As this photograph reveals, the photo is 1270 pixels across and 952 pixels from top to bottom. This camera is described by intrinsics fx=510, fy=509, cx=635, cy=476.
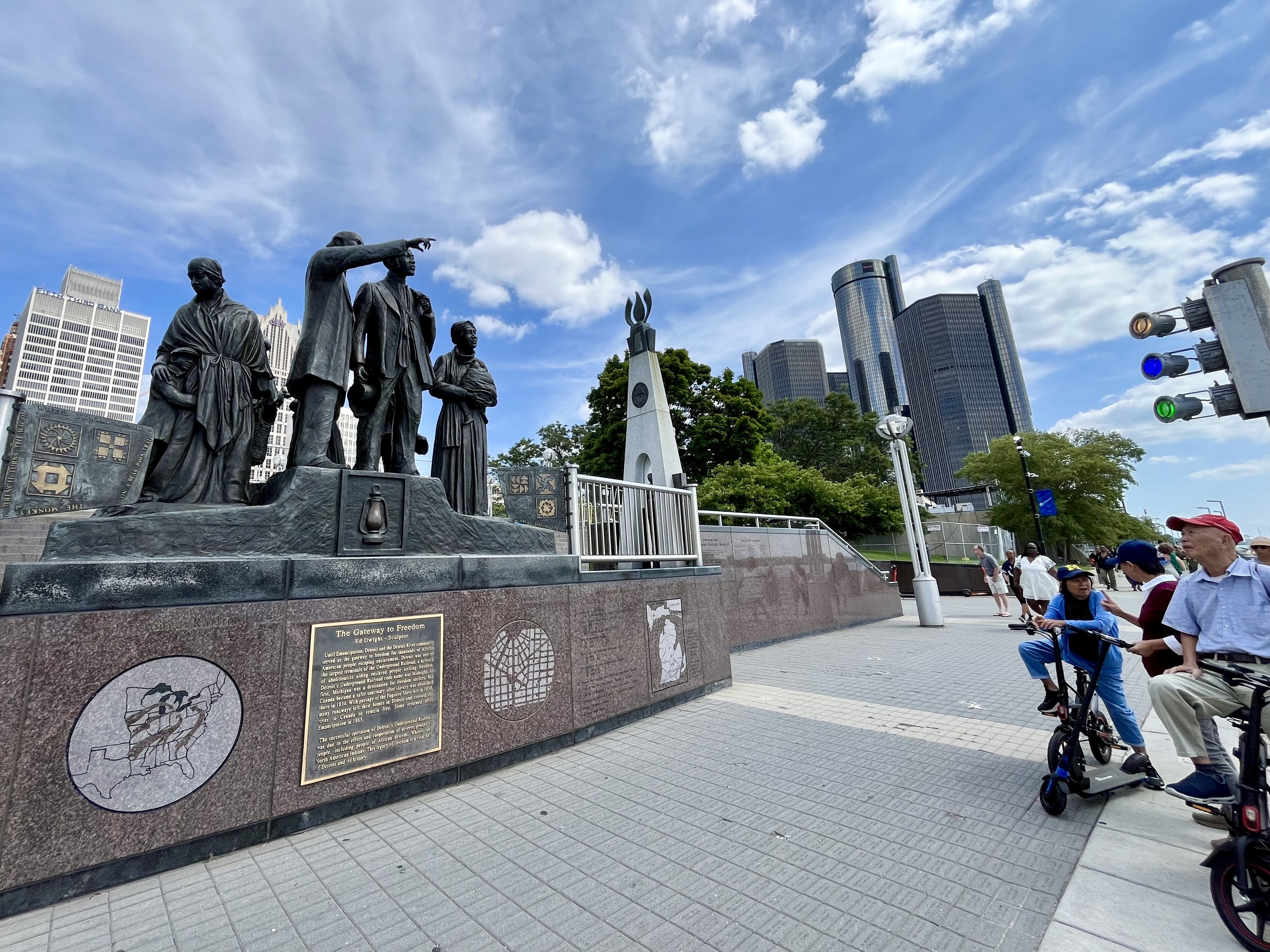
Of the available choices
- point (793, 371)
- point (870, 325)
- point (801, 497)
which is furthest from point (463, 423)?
point (870, 325)

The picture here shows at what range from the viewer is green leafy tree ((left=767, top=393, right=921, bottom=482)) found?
3969cm

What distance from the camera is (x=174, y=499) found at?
3.71 meters

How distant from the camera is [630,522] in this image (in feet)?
20.6

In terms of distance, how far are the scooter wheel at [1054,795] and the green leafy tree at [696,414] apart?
21011mm

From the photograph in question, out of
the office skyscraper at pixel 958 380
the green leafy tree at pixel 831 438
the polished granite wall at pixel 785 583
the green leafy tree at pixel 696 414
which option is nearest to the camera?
the polished granite wall at pixel 785 583

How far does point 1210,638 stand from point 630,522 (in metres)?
4.75

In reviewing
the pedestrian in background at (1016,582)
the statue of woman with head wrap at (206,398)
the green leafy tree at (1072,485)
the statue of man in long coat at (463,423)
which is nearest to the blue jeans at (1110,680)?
the statue of man in long coat at (463,423)

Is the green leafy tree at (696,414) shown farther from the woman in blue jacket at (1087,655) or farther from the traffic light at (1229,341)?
the woman in blue jacket at (1087,655)

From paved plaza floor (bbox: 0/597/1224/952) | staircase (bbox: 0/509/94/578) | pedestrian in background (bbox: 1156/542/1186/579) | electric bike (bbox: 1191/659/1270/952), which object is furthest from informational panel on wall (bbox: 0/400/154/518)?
pedestrian in background (bbox: 1156/542/1186/579)

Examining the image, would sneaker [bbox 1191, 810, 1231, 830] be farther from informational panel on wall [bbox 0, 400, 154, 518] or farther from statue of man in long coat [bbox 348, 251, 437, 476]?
informational panel on wall [bbox 0, 400, 154, 518]

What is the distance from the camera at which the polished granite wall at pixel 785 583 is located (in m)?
9.96

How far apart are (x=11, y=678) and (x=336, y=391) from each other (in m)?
2.55

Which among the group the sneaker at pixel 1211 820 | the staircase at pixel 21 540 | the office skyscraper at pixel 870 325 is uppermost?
the office skyscraper at pixel 870 325

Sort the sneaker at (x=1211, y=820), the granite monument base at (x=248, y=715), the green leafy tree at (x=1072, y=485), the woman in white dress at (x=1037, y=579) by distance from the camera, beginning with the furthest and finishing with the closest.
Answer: the green leafy tree at (x=1072, y=485), the woman in white dress at (x=1037, y=579), the sneaker at (x=1211, y=820), the granite monument base at (x=248, y=715)
